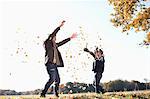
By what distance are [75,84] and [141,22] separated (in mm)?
4519

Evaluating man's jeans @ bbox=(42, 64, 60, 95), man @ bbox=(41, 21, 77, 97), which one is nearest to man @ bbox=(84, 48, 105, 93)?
man @ bbox=(41, 21, 77, 97)

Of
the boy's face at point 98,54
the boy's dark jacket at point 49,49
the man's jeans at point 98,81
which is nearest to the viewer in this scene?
the boy's dark jacket at point 49,49

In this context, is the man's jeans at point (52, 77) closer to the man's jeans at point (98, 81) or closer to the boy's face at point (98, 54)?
the man's jeans at point (98, 81)

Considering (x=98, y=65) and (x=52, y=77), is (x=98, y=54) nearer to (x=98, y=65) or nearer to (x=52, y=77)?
(x=98, y=65)

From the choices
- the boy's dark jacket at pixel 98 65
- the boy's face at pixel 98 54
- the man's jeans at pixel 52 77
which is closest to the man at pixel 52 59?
the man's jeans at pixel 52 77

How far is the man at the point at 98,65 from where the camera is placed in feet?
56.2

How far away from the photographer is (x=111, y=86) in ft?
63.5

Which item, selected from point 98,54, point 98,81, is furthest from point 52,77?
point 98,54

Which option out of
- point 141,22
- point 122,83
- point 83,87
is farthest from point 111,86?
point 141,22

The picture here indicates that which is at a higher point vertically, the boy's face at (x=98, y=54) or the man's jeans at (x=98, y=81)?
the boy's face at (x=98, y=54)

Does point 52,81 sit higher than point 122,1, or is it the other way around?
point 122,1

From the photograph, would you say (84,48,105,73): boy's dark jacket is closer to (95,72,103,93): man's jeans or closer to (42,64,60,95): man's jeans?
(95,72,103,93): man's jeans

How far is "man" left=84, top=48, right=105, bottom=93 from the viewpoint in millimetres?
17141

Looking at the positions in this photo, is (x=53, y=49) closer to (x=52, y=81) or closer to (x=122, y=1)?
(x=52, y=81)
